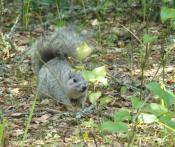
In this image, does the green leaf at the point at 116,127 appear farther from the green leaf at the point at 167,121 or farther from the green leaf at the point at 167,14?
the green leaf at the point at 167,14

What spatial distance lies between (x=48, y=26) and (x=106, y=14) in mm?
934

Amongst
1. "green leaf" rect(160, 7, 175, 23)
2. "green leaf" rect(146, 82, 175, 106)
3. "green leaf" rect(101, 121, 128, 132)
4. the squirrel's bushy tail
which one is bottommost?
the squirrel's bushy tail

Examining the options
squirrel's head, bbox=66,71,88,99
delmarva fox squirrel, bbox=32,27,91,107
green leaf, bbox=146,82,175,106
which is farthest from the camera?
delmarva fox squirrel, bbox=32,27,91,107

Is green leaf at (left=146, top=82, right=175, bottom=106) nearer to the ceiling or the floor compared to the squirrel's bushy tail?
nearer to the ceiling

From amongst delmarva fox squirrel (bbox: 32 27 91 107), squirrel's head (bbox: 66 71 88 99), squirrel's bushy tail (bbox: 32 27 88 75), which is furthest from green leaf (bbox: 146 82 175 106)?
squirrel's bushy tail (bbox: 32 27 88 75)

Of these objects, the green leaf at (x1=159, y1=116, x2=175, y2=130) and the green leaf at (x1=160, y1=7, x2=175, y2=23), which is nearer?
the green leaf at (x1=159, y1=116, x2=175, y2=130)

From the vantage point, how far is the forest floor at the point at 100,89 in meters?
3.75

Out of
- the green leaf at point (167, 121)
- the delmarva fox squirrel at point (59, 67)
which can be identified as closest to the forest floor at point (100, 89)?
the delmarva fox squirrel at point (59, 67)

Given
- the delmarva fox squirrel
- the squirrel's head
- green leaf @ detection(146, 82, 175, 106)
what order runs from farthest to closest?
the delmarva fox squirrel < the squirrel's head < green leaf @ detection(146, 82, 175, 106)

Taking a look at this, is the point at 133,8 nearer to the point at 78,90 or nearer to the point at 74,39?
the point at 74,39

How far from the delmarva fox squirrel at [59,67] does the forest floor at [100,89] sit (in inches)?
5.8

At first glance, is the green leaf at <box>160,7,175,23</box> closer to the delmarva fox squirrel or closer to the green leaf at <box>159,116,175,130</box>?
the green leaf at <box>159,116,175,130</box>

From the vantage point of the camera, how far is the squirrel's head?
16.7 ft

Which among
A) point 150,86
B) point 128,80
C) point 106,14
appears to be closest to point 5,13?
point 106,14
